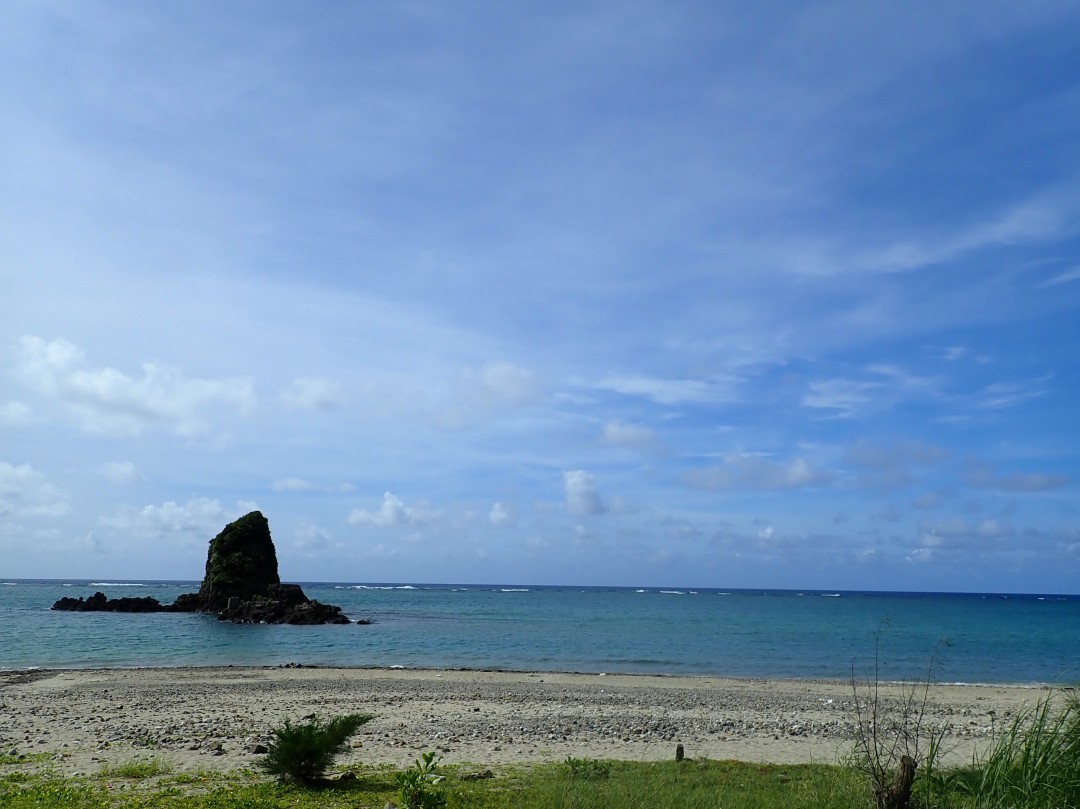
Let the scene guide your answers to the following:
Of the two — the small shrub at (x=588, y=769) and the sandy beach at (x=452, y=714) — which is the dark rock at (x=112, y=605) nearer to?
the sandy beach at (x=452, y=714)

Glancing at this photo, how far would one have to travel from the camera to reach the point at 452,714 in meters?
24.4

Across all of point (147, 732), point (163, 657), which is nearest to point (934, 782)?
point (147, 732)

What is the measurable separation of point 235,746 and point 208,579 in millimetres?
92890

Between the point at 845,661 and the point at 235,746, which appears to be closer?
the point at 235,746

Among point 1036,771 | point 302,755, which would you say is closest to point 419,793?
Result: point 302,755

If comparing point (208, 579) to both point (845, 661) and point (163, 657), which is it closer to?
point (163, 657)

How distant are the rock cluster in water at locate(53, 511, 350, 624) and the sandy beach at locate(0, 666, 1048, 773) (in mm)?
55125

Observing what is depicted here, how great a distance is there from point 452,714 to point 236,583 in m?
80.9

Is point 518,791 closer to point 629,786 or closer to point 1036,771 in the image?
point 629,786

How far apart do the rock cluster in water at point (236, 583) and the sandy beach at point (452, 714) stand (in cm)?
5512

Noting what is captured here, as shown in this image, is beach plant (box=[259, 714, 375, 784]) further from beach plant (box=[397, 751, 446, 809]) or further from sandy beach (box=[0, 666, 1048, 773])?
beach plant (box=[397, 751, 446, 809])

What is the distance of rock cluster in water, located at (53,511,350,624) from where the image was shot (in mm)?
91438

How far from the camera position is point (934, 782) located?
10930mm

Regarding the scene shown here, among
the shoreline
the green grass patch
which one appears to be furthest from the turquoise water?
the green grass patch
